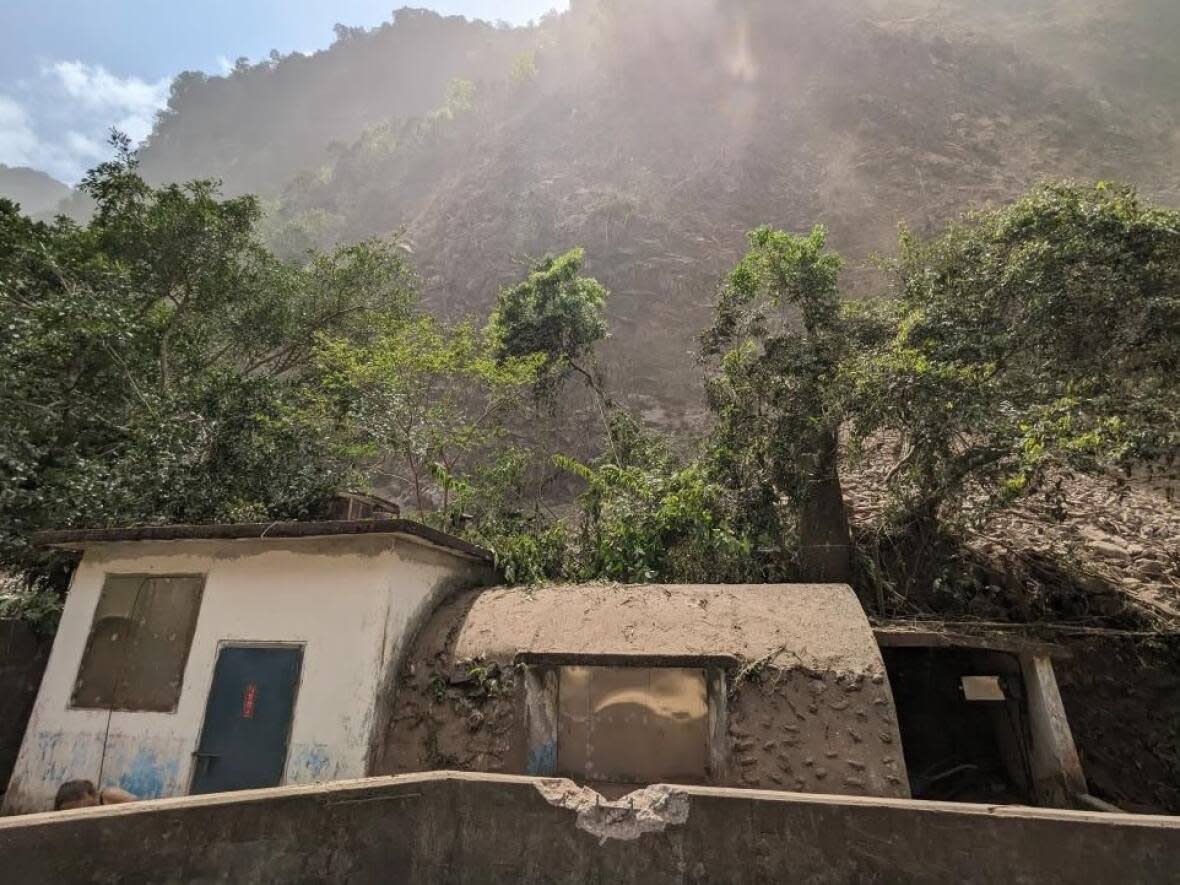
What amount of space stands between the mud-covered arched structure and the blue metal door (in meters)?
1.22

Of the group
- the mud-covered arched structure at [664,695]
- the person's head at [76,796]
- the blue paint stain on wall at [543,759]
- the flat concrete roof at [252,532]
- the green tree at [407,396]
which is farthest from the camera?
the green tree at [407,396]

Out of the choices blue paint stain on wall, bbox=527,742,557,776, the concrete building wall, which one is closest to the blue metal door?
blue paint stain on wall, bbox=527,742,557,776

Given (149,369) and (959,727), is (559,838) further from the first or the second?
(149,369)

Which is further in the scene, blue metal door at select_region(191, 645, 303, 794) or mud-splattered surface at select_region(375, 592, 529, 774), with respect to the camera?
blue metal door at select_region(191, 645, 303, 794)

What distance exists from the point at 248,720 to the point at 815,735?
627cm

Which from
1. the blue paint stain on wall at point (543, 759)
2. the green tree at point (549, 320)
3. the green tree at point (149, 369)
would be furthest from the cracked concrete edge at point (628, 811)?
the green tree at point (549, 320)

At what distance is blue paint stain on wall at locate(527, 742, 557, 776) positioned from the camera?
6.72m

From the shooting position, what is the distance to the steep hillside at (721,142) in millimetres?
30469

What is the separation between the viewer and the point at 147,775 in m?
7.33

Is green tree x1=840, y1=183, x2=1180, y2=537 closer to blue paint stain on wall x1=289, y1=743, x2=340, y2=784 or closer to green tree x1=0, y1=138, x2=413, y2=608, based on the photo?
blue paint stain on wall x1=289, y1=743, x2=340, y2=784

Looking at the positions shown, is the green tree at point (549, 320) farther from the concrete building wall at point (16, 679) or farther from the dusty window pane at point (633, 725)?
the dusty window pane at point (633, 725)

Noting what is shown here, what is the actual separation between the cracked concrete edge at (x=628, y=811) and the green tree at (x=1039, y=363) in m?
6.75

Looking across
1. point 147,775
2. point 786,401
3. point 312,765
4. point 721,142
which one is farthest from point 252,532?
point 721,142

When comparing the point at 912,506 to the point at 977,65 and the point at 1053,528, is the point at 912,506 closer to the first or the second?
the point at 1053,528
